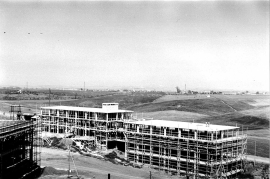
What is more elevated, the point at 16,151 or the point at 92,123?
the point at 92,123

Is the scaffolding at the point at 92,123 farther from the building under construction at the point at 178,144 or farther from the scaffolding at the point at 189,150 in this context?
the scaffolding at the point at 189,150

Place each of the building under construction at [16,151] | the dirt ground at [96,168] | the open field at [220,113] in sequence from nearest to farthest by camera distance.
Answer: the building under construction at [16,151], the dirt ground at [96,168], the open field at [220,113]

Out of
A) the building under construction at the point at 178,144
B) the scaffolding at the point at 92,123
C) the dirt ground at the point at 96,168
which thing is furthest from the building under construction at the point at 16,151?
the scaffolding at the point at 92,123

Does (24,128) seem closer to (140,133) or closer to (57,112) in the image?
(140,133)

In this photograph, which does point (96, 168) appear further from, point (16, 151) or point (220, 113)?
point (220, 113)

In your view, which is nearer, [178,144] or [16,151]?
[16,151]

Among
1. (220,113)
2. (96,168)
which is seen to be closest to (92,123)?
(96,168)
